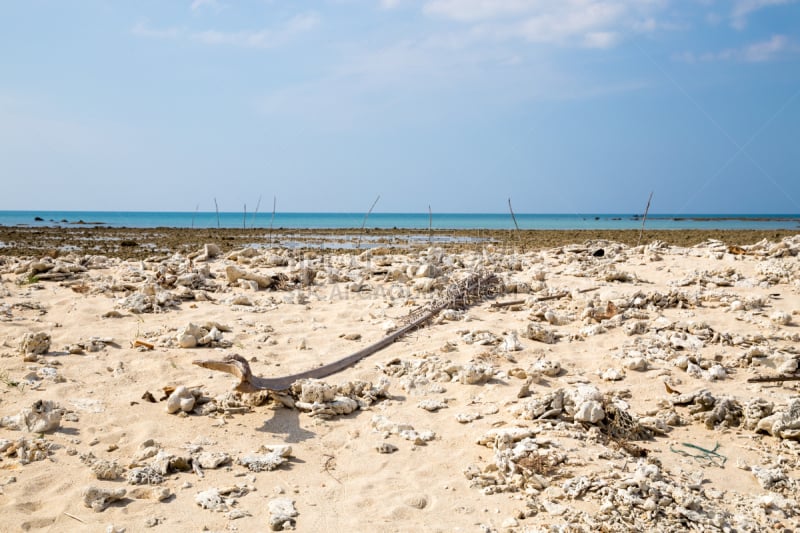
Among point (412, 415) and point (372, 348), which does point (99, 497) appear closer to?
point (412, 415)

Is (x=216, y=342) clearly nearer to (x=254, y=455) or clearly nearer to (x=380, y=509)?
(x=254, y=455)

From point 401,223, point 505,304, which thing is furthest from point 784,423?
point 401,223

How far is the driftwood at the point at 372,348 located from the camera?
3662 mm

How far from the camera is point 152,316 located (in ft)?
20.0

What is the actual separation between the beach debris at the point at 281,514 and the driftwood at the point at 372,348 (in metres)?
1.13

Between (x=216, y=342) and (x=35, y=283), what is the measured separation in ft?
Result: 14.0

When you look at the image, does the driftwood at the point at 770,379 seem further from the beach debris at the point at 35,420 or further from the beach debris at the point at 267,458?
the beach debris at the point at 35,420

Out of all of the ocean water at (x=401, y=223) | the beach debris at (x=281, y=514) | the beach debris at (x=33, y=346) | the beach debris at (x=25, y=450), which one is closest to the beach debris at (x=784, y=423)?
the beach debris at (x=281, y=514)

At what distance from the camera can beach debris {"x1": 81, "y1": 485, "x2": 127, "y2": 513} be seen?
261 cm

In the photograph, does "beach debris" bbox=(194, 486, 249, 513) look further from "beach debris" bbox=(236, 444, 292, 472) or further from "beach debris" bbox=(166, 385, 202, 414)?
"beach debris" bbox=(166, 385, 202, 414)

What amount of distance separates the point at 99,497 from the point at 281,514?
0.94 meters

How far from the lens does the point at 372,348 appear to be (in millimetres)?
4930

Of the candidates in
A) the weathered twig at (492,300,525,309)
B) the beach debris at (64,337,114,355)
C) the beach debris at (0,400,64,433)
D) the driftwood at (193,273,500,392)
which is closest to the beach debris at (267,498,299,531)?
the driftwood at (193,273,500,392)

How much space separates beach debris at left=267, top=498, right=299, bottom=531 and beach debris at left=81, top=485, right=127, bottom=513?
0.78m
